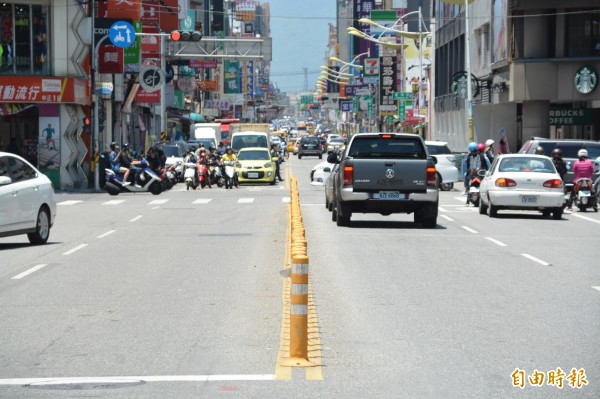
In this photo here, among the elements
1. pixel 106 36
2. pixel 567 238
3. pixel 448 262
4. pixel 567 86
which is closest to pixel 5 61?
pixel 106 36

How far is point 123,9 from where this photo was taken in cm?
5659

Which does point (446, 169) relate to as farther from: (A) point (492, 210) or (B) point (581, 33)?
(A) point (492, 210)

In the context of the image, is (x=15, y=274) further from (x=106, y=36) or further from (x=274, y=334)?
(x=106, y=36)

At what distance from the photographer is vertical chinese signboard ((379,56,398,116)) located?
96750 millimetres

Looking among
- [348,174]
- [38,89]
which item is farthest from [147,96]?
A: [348,174]

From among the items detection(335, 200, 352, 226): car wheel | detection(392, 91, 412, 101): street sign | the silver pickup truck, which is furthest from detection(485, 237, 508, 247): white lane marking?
detection(392, 91, 412, 101): street sign

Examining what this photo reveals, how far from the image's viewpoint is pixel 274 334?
1078cm

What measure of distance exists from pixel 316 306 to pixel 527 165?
17.2 meters

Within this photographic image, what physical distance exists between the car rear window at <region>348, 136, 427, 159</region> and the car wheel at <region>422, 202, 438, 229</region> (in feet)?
3.75

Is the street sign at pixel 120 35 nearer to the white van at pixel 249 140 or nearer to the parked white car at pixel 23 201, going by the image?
the white van at pixel 249 140

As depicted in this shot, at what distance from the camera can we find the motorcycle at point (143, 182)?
42188 millimetres

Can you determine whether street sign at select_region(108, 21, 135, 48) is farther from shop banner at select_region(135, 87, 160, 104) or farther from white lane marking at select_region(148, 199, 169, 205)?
shop banner at select_region(135, 87, 160, 104)

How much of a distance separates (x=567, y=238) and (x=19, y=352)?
14789 mm

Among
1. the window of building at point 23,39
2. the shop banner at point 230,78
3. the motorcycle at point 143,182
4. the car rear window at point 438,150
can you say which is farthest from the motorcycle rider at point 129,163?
the shop banner at point 230,78
